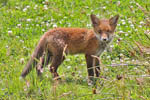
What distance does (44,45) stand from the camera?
6.73 metres

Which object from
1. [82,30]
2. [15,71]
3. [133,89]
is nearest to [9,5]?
[82,30]

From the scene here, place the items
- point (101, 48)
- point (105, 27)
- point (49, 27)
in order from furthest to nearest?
1. point (49, 27)
2. point (101, 48)
3. point (105, 27)

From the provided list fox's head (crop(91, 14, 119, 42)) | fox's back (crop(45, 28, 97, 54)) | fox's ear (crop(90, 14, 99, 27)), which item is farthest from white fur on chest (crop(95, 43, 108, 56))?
fox's ear (crop(90, 14, 99, 27))

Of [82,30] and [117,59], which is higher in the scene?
[82,30]

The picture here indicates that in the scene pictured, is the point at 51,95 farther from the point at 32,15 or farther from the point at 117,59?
the point at 32,15

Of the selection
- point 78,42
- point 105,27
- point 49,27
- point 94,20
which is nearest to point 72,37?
point 78,42

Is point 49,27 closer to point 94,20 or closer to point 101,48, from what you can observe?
point 94,20

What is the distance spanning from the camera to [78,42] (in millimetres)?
7188

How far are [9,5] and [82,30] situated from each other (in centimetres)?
372

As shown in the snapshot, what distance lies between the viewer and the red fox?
6.79 m

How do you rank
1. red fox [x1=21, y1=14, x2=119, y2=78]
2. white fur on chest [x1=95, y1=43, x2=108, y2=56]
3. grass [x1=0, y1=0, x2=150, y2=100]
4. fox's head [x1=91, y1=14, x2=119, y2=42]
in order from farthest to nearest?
white fur on chest [x1=95, y1=43, x2=108, y2=56] < fox's head [x1=91, y1=14, x2=119, y2=42] < red fox [x1=21, y1=14, x2=119, y2=78] < grass [x1=0, y1=0, x2=150, y2=100]

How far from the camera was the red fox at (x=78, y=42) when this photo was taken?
22.3 ft

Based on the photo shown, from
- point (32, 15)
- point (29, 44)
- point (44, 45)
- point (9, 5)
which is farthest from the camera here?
point (9, 5)

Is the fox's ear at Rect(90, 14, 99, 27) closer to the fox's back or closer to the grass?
the fox's back
